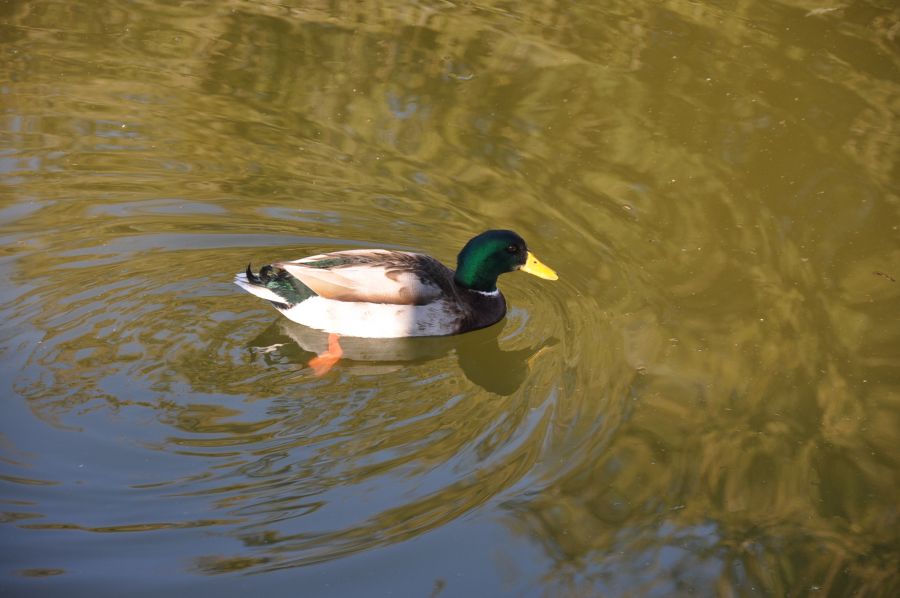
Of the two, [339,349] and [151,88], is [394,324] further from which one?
[151,88]

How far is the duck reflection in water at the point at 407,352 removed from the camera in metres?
6.26

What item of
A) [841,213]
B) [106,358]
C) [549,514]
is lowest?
[106,358]

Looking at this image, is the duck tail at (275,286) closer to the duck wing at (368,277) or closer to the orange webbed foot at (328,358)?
the duck wing at (368,277)

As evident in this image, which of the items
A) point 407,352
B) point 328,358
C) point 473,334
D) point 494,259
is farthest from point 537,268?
point 328,358

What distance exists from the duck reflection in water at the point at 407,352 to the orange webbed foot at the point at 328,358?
3cm

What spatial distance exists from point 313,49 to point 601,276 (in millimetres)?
3852

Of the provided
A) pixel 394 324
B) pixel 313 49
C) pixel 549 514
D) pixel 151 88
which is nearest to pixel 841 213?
pixel 394 324

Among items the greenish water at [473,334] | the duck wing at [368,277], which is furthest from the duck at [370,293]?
the greenish water at [473,334]

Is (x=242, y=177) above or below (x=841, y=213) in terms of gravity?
below

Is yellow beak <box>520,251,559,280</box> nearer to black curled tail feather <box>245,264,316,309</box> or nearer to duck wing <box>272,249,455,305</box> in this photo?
duck wing <box>272,249,455,305</box>

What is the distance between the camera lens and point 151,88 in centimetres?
882

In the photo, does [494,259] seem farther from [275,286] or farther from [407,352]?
[275,286]

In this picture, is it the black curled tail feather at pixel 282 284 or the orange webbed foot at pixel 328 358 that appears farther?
the black curled tail feather at pixel 282 284

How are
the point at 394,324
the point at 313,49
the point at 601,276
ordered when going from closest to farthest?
the point at 394,324, the point at 601,276, the point at 313,49
